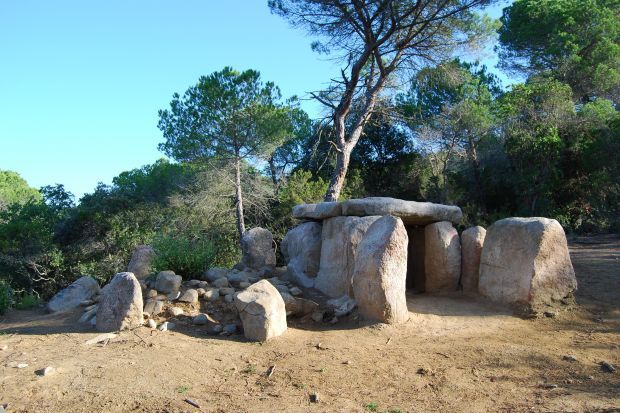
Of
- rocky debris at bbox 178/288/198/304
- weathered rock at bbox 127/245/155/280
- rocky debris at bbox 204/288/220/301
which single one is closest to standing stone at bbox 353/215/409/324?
rocky debris at bbox 204/288/220/301

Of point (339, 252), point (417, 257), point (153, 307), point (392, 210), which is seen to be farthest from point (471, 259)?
point (153, 307)

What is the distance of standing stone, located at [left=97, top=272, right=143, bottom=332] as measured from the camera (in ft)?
19.5

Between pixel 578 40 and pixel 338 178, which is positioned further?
pixel 578 40

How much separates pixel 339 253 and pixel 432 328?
5.67ft

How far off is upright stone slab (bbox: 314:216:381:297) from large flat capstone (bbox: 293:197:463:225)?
143 millimetres

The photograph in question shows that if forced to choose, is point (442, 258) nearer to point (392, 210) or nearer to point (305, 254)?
point (392, 210)

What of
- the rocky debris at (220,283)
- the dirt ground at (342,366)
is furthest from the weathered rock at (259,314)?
the rocky debris at (220,283)

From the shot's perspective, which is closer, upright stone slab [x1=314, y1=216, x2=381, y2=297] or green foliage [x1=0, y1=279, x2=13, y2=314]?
upright stone slab [x1=314, y1=216, x2=381, y2=297]

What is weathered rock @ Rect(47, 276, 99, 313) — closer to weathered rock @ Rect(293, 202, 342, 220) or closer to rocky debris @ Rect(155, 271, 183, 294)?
rocky debris @ Rect(155, 271, 183, 294)

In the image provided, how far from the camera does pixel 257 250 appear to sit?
333 inches

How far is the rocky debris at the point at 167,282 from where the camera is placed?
6.89 meters

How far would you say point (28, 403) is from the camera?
4215mm

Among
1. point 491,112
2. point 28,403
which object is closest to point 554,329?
point 28,403

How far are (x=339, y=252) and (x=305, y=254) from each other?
83 cm
